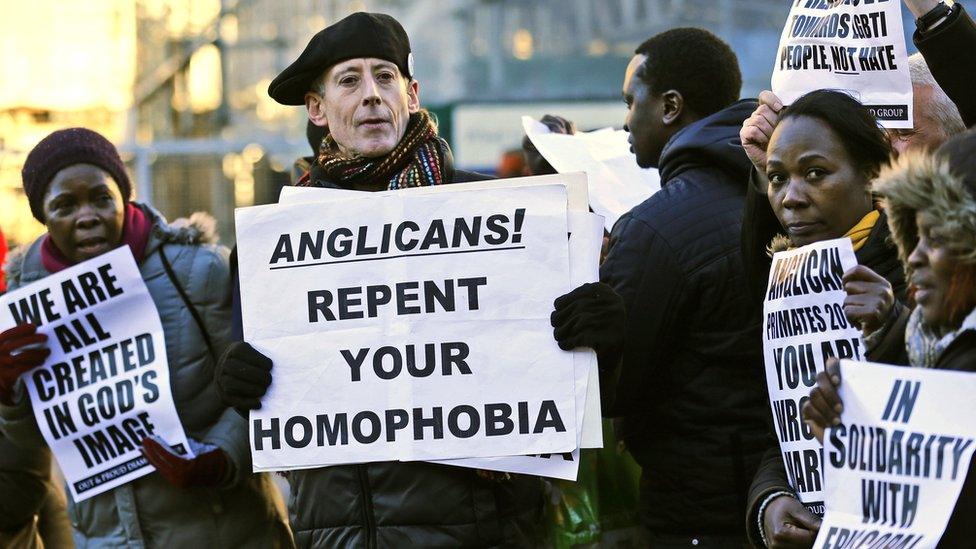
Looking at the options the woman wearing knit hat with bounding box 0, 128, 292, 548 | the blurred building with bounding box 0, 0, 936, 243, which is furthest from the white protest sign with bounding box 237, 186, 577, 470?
the blurred building with bounding box 0, 0, 936, 243

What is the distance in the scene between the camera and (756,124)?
4.03 meters

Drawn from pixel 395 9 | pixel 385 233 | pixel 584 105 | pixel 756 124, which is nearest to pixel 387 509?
pixel 385 233

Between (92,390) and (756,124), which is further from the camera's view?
(92,390)

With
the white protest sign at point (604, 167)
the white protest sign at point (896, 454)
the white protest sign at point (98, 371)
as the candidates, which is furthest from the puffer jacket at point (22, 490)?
the white protest sign at point (896, 454)

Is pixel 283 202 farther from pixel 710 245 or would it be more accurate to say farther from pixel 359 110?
pixel 710 245

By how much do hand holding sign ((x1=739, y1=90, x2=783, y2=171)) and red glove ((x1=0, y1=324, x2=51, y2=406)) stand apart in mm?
2444

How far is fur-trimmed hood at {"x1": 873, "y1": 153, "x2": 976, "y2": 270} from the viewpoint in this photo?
9.45 ft

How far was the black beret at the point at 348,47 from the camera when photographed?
432cm

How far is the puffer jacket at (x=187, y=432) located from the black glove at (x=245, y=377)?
0.89 metres

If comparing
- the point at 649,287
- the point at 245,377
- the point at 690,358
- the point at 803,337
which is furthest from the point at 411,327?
the point at 803,337

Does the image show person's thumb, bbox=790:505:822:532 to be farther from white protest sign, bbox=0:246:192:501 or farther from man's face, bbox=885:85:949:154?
white protest sign, bbox=0:246:192:501

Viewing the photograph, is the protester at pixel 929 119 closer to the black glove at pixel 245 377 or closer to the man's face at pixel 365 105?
the man's face at pixel 365 105

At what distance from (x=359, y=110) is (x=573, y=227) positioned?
0.74 meters

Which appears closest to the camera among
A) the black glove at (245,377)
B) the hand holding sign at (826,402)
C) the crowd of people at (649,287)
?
the hand holding sign at (826,402)
